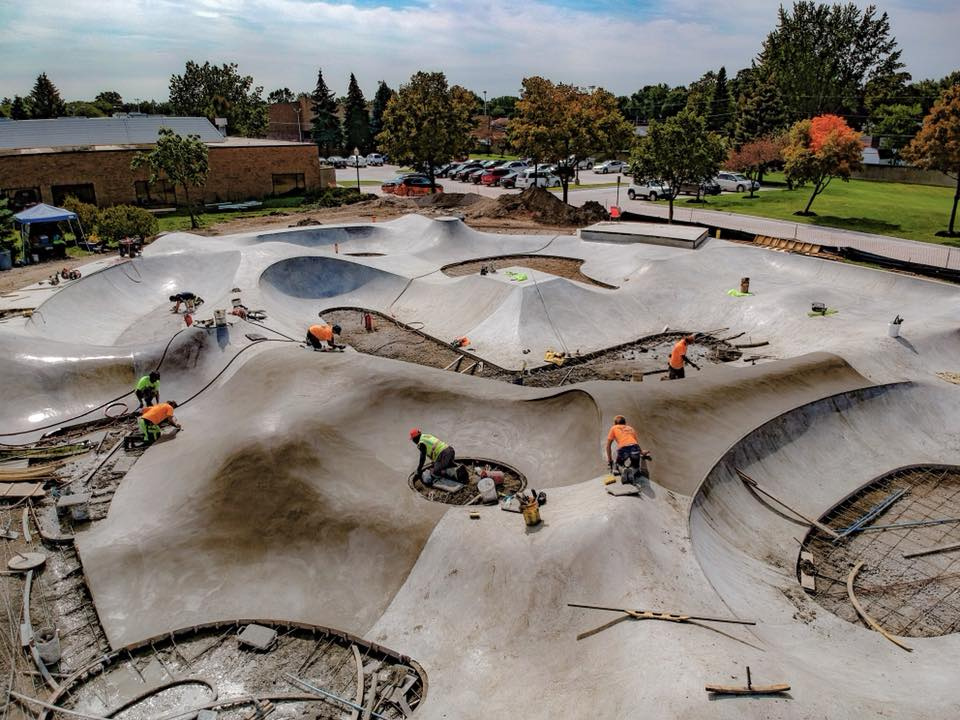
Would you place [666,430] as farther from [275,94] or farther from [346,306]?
[275,94]

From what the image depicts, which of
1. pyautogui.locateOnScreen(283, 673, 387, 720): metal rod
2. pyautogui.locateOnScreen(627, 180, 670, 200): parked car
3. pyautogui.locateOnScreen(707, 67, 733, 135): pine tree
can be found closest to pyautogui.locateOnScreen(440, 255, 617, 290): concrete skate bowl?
pyautogui.locateOnScreen(283, 673, 387, 720): metal rod

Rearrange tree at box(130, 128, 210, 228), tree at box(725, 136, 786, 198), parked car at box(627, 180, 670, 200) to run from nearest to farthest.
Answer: tree at box(130, 128, 210, 228) < parked car at box(627, 180, 670, 200) < tree at box(725, 136, 786, 198)

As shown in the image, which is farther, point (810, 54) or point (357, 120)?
point (357, 120)

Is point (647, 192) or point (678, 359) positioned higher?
point (647, 192)

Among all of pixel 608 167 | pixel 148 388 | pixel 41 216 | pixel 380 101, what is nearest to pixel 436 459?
pixel 148 388

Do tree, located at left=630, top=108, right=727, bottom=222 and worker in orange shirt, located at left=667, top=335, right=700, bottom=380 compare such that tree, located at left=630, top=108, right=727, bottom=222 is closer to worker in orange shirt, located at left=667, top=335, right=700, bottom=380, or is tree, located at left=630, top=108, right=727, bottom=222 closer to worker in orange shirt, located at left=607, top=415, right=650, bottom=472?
worker in orange shirt, located at left=667, top=335, right=700, bottom=380

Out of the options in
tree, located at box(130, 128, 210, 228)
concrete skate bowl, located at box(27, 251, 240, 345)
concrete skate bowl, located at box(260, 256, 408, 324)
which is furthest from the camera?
tree, located at box(130, 128, 210, 228)

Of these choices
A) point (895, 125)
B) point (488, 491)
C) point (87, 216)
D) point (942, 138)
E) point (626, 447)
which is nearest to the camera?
point (626, 447)

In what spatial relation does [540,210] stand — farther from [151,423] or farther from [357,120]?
[357,120]
